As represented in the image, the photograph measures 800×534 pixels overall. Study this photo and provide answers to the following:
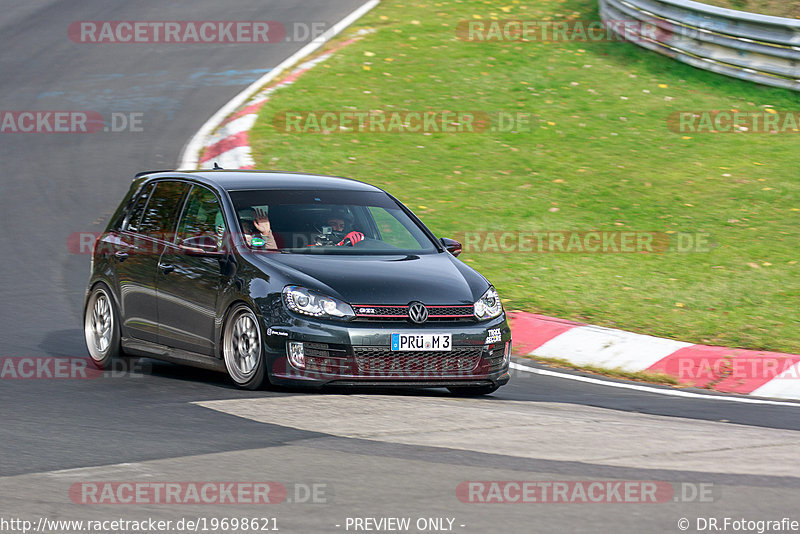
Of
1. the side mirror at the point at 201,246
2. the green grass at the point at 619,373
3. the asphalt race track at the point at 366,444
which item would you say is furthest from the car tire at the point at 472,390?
the side mirror at the point at 201,246

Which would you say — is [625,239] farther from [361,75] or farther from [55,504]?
[55,504]

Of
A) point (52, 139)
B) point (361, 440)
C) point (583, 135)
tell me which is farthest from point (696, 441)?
point (52, 139)

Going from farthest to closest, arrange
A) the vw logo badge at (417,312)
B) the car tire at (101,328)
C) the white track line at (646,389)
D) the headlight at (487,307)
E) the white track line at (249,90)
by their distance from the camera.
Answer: the white track line at (249,90)
the car tire at (101,328)
the white track line at (646,389)
the headlight at (487,307)
the vw logo badge at (417,312)

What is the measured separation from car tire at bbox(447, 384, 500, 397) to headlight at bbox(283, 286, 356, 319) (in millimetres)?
1210

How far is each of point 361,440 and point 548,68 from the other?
50.8 feet

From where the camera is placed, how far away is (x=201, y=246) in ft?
30.6
